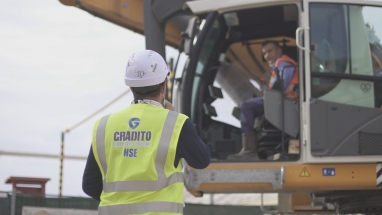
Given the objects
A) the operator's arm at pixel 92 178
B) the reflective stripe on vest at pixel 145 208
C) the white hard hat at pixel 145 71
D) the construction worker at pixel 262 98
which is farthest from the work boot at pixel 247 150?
the reflective stripe on vest at pixel 145 208

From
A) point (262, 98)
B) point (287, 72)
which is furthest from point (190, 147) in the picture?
point (262, 98)

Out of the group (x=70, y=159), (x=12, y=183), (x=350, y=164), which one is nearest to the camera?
(x=350, y=164)

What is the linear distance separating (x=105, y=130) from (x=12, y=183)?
24.0 ft

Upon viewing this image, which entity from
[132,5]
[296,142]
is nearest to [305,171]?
[296,142]

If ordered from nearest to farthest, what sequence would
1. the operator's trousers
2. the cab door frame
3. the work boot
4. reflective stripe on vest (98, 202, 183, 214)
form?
reflective stripe on vest (98, 202, 183, 214)
the cab door frame
the work boot
the operator's trousers

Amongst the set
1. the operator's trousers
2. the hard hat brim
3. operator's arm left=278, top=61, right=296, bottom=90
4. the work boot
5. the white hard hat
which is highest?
operator's arm left=278, top=61, right=296, bottom=90

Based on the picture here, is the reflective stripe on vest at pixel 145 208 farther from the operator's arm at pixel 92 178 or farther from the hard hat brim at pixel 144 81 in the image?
the hard hat brim at pixel 144 81

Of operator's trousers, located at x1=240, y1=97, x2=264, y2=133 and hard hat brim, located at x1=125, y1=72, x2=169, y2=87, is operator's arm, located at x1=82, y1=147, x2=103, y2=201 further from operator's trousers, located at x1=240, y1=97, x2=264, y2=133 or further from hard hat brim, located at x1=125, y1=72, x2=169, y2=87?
operator's trousers, located at x1=240, y1=97, x2=264, y2=133

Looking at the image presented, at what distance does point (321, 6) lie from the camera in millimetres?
9250

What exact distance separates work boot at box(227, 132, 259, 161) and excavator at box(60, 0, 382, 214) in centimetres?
9

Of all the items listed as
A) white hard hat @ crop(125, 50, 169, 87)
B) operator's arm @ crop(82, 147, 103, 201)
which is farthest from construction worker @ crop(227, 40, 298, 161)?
white hard hat @ crop(125, 50, 169, 87)

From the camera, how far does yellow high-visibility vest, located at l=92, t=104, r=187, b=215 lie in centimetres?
401

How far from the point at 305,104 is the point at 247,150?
0.93 m

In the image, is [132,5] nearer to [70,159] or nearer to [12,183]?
[12,183]
